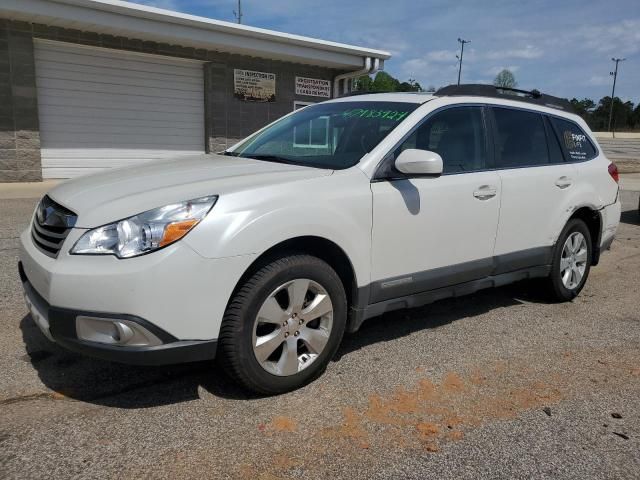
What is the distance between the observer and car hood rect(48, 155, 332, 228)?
9.12 ft

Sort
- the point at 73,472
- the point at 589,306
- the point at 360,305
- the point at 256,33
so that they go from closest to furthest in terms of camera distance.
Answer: the point at 73,472
the point at 360,305
the point at 589,306
the point at 256,33

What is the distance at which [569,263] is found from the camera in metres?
5.03

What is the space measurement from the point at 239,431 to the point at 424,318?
2.23 meters

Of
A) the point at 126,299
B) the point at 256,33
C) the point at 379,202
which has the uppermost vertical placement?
the point at 256,33

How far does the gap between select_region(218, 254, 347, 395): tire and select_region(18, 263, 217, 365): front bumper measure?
0.17m

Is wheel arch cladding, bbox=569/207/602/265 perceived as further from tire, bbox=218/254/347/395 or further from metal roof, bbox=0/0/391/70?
metal roof, bbox=0/0/391/70

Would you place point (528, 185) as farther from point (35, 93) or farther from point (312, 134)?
point (35, 93)

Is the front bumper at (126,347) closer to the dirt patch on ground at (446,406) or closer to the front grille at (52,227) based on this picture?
the front grille at (52,227)

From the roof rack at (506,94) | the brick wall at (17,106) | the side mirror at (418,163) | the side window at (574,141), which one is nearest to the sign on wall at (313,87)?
the brick wall at (17,106)

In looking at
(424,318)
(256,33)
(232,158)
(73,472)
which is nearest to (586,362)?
(424,318)

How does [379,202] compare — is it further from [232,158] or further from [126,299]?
[126,299]

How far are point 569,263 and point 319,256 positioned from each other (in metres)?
2.83

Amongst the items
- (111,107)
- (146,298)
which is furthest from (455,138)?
(111,107)

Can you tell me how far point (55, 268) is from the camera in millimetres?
2732
